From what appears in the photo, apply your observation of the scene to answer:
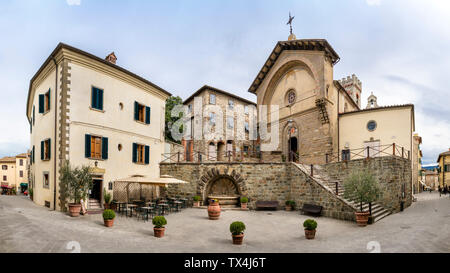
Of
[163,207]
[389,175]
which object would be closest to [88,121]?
[163,207]

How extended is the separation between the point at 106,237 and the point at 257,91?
72.0 ft

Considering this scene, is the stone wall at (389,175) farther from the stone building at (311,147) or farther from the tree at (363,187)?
the tree at (363,187)

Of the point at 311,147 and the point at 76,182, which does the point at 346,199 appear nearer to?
the point at 311,147

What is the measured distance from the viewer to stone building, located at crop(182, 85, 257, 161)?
31.1 metres

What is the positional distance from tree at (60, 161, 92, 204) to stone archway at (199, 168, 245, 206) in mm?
7089

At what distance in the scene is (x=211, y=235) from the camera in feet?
33.2

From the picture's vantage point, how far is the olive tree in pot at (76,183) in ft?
41.8

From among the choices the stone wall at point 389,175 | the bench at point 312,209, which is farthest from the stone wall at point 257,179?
the stone wall at point 389,175

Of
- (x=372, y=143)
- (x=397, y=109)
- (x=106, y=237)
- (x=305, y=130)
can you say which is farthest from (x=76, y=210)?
(x=397, y=109)

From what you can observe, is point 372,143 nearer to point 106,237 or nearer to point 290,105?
point 290,105

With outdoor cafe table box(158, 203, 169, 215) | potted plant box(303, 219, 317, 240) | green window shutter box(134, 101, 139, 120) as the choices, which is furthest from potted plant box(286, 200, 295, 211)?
green window shutter box(134, 101, 139, 120)

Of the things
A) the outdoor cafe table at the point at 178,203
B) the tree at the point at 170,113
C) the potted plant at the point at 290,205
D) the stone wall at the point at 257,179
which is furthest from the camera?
the tree at the point at 170,113

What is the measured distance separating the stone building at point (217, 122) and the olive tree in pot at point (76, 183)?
15883 mm

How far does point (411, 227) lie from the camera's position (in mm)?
10289
